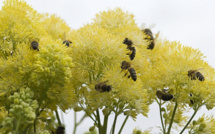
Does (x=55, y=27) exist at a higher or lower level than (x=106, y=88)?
higher

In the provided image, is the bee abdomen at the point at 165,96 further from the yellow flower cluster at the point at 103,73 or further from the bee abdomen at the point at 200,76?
the bee abdomen at the point at 200,76

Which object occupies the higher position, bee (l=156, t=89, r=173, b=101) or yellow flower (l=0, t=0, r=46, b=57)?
yellow flower (l=0, t=0, r=46, b=57)

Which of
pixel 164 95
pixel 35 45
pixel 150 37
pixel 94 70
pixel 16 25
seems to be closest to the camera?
pixel 35 45

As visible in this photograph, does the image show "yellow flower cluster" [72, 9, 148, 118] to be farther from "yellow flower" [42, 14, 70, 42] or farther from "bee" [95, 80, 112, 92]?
"yellow flower" [42, 14, 70, 42]

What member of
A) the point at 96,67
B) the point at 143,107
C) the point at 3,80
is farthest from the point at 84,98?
the point at 3,80

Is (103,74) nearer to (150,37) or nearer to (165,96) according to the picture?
(165,96)

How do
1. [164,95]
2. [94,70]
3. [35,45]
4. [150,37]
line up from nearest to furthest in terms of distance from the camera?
[35,45]
[94,70]
[164,95]
[150,37]

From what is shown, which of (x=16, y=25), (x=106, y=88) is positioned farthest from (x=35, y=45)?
(x=106, y=88)

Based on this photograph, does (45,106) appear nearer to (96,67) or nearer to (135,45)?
(96,67)

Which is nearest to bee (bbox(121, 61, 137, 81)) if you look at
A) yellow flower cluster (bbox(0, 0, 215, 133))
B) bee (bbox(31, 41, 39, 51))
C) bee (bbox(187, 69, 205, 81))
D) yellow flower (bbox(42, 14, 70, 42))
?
yellow flower cluster (bbox(0, 0, 215, 133))
